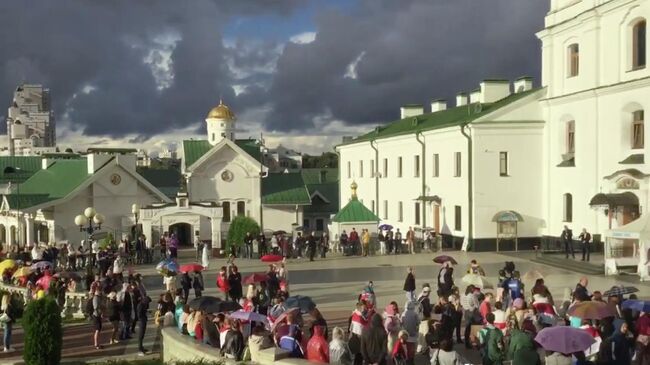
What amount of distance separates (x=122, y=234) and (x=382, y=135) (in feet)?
60.0

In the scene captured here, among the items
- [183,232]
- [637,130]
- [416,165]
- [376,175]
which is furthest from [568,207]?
[183,232]

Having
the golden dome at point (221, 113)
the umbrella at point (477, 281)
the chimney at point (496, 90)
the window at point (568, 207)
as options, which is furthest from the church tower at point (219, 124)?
the umbrella at point (477, 281)

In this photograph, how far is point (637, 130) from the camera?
1270 inches

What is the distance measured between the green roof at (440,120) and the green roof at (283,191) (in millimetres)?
5457

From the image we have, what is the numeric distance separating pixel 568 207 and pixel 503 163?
397 centimetres

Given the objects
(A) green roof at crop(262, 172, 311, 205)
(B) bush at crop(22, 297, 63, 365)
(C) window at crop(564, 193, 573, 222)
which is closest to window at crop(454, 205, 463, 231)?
(C) window at crop(564, 193, 573, 222)

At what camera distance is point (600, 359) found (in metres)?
12.5

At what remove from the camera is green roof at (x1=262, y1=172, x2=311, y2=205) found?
56.9m

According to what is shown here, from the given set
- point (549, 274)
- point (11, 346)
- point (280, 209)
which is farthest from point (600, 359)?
point (280, 209)

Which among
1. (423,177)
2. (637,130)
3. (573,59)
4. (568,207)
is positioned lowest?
(568,207)

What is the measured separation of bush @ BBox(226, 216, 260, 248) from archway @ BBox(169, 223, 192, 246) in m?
4.13

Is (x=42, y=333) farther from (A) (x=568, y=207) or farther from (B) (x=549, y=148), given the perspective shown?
(B) (x=549, y=148)

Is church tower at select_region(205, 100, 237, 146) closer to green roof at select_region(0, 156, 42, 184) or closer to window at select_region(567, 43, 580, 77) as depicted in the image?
green roof at select_region(0, 156, 42, 184)

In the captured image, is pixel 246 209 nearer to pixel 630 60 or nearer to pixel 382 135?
pixel 382 135
